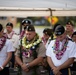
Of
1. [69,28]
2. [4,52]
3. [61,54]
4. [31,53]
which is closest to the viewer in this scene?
[61,54]

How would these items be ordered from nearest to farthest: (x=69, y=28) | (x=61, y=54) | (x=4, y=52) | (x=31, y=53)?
(x=61, y=54), (x=31, y=53), (x=4, y=52), (x=69, y=28)

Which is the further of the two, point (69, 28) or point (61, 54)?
point (69, 28)

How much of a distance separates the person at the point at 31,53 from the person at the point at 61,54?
211mm

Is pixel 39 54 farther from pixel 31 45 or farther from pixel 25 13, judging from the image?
pixel 25 13

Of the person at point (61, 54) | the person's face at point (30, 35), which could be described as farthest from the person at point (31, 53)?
the person at point (61, 54)

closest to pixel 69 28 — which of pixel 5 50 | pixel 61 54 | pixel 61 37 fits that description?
pixel 61 37

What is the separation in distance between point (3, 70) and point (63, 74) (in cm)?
131

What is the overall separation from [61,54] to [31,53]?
2.10 feet

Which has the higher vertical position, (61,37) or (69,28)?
(69,28)

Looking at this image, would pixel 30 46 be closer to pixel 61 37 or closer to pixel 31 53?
pixel 31 53

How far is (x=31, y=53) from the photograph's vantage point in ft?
23.5

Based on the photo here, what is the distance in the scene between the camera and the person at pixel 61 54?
7012 millimetres

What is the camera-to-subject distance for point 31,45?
7.18 meters

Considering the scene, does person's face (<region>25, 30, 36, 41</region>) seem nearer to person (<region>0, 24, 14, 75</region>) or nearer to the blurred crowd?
the blurred crowd
